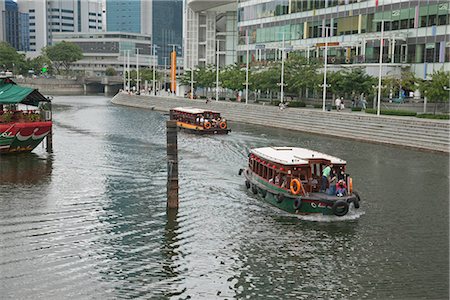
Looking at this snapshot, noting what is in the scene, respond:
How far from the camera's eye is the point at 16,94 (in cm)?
4197

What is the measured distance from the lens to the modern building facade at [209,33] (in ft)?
417

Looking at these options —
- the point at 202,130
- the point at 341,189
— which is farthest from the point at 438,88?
the point at 341,189

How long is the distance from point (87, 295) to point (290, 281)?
6059 mm

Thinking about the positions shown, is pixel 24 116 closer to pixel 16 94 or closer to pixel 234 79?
pixel 16 94

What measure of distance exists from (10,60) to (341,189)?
17722 centimetres

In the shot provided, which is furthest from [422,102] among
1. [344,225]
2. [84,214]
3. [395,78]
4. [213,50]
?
[213,50]

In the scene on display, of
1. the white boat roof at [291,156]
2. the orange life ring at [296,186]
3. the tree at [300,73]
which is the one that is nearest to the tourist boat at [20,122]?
the white boat roof at [291,156]

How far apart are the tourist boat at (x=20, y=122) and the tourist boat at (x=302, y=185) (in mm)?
18558

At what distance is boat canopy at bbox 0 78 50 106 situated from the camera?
4119 cm

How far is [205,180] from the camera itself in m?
33.5

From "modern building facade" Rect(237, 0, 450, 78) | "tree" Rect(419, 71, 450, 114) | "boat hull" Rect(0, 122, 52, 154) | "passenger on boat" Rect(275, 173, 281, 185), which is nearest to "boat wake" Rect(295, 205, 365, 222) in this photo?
"passenger on boat" Rect(275, 173, 281, 185)

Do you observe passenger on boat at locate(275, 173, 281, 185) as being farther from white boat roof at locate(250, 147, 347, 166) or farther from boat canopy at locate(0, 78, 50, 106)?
boat canopy at locate(0, 78, 50, 106)

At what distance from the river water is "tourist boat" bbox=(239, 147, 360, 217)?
683 mm

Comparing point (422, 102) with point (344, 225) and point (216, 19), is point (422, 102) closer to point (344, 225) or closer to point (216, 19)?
point (344, 225)
